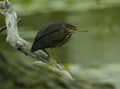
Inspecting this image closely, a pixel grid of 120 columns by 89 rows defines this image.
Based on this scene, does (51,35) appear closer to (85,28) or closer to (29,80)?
(29,80)

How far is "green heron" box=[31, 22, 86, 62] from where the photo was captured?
2219 mm

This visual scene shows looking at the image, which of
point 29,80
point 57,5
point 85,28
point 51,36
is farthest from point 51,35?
point 57,5

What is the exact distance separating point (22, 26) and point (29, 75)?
697 cm

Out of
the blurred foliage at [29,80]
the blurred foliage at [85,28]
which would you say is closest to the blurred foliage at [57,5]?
the blurred foliage at [85,28]

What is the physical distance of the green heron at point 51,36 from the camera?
2.22 metres

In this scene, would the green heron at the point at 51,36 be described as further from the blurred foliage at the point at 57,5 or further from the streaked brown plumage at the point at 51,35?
the blurred foliage at the point at 57,5

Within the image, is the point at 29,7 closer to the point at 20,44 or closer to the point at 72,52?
the point at 72,52

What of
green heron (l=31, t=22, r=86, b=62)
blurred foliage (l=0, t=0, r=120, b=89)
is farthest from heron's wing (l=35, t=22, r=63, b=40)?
blurred foliage (l=0, t=0, r=120, b=89)

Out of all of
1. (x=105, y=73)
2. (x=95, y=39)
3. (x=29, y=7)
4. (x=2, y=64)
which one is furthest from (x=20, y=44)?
(x=29, y=7)

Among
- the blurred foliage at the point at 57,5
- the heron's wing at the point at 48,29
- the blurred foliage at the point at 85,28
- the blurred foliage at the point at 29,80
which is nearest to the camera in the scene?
the blurred foliage at the point at 29,80

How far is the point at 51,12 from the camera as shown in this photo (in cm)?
883

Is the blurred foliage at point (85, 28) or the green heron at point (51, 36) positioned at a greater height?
the blurred foliage at point (85, 28)

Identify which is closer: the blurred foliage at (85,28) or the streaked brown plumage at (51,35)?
the streaked brown plumage at (51,35)

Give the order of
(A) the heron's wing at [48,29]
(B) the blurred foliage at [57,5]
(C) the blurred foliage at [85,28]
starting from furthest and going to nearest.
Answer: (B) the blurred foliage at [57,5]
(C) the blurred foliage at [85,28]
(A) the heron's wing at [48,29]
